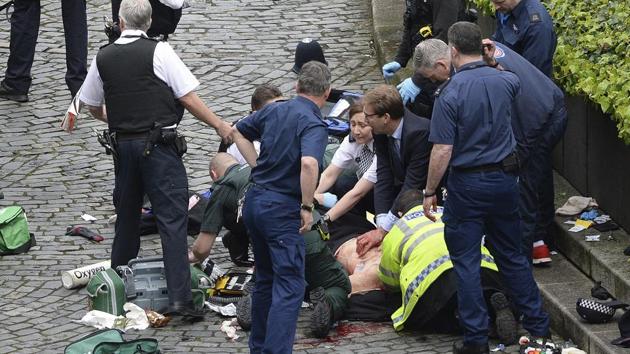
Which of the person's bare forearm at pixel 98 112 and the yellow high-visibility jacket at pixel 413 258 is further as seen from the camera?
the person's bare forearm at pixel 98 112

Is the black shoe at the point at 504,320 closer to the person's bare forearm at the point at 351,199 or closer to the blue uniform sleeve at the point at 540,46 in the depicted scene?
the person's bare forearm at the point at 351,199

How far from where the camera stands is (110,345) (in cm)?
828

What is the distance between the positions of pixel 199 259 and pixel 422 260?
1828 millimetres

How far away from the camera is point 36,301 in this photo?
9.60 meters

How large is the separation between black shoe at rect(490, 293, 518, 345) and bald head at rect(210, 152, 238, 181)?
2.50 meters

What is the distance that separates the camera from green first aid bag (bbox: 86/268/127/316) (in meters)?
9.21

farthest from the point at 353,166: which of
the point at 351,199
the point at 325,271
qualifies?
the point at 325,271

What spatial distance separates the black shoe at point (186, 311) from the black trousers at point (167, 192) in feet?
0.11

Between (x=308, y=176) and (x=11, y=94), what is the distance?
20.8ft

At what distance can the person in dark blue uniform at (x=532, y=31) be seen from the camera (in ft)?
31.0

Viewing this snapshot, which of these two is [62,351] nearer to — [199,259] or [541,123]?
[199,259]

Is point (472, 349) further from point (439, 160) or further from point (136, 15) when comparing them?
point (136, 15)

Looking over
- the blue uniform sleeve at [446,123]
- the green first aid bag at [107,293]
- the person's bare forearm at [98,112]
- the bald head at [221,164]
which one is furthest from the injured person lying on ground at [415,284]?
the person's bare forearm at [98,112]

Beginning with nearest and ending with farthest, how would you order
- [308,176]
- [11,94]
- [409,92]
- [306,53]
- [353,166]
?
[308,176]
[409,92]
[353,166]
[306,53]
[11,94]
